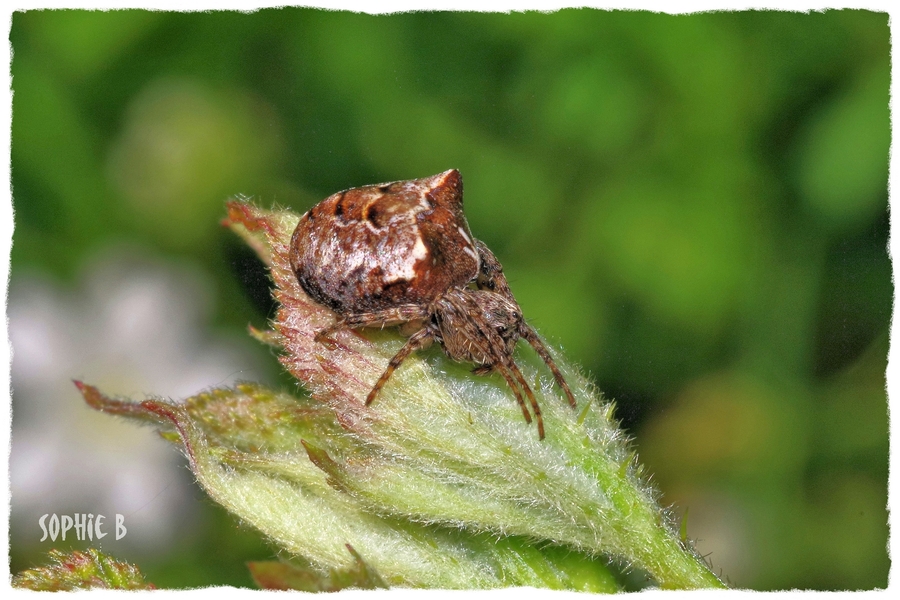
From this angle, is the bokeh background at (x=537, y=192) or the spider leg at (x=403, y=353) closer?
the spider leg at (x=403, y=353)

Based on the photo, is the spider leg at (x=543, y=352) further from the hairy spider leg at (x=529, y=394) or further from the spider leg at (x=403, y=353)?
the spider leg at (x=403, y=353)

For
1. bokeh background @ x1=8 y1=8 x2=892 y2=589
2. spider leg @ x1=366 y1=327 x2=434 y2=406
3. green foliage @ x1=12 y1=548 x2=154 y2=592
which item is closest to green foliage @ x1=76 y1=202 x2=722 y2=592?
spider leg @ x1=366 y1=327 x2=434 y2=406

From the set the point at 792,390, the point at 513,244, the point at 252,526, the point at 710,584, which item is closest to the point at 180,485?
the point at 252,526

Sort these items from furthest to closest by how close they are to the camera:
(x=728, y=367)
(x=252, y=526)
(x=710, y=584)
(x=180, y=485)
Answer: (x=728, y=367)
(x=180, y=485)
(x=252, y=526)
(x=710, y=584)

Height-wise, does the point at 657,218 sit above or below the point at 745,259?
above

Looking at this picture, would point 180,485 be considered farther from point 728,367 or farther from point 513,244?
point 728,367

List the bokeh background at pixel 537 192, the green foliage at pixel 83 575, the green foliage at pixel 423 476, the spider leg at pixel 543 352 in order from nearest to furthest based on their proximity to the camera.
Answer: the green foliage at pixel 423 476 < the spider leg at pixel 543 352 < the green foliage at pixel 83 575 < the bokeh background at pixel 537 192

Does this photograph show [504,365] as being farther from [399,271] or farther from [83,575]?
[83,575]

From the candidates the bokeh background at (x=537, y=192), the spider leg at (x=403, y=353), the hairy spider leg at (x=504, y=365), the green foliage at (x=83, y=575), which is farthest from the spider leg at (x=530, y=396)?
the bokeh background at (x=537, y=192)
